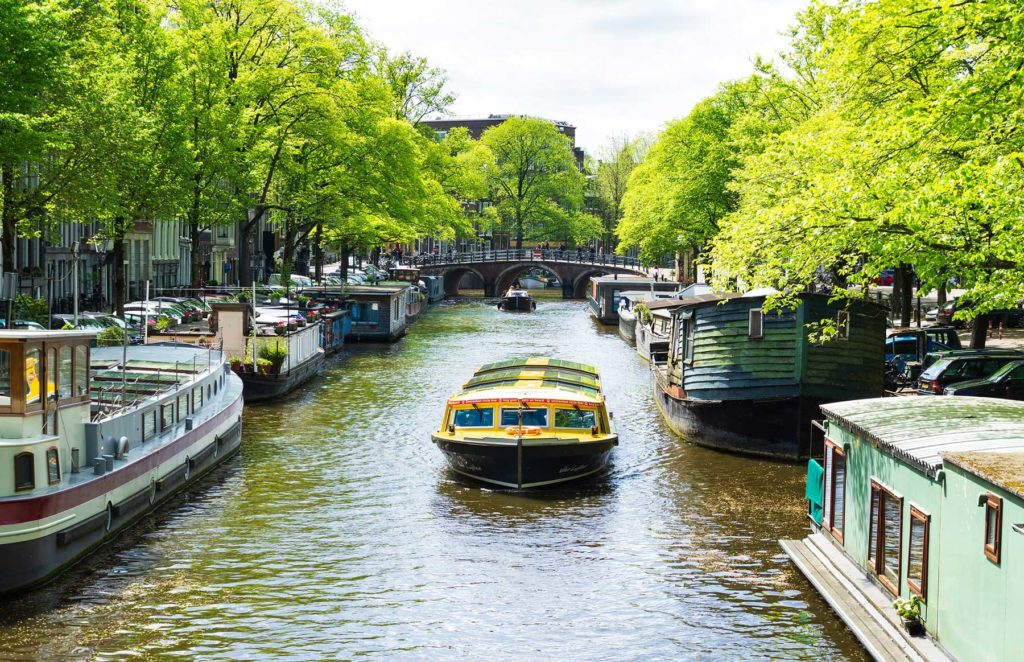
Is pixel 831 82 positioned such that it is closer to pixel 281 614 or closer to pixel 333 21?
pixel 281 614

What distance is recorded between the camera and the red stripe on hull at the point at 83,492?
707 inches

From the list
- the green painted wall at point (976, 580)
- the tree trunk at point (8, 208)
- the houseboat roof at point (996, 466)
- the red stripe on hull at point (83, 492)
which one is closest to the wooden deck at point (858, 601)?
the green painted wall at point (976, 580)

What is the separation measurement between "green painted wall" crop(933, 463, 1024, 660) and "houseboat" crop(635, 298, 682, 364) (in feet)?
98.7

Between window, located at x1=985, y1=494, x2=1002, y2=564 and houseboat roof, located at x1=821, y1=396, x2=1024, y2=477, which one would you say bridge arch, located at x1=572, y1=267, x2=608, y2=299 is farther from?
window, located at x1=985, y1=494, x2=1002, y2=564

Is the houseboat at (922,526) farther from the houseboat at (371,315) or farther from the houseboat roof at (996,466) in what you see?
the houseboat at (371,315)

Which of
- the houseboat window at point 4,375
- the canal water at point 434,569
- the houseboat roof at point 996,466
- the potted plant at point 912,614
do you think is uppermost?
the houseboat window at point 4,375

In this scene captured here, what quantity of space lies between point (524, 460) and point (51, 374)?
391 inches

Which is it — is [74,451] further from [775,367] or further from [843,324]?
[843,324]

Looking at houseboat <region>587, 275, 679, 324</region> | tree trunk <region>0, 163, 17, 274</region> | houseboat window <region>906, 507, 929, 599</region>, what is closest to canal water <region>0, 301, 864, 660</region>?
houseboat window <region>906, 507, 929, 599</region>

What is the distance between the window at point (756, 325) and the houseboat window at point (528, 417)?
565 centimetres

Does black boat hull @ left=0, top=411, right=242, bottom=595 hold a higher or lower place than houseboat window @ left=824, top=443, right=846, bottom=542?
lower

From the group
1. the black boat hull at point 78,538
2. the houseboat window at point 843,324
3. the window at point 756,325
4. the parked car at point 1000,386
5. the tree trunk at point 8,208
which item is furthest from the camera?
the tree trunk at point 8,208

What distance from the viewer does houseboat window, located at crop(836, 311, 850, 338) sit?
2822cm

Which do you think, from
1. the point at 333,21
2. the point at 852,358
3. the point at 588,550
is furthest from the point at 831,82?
the point at 333,21
